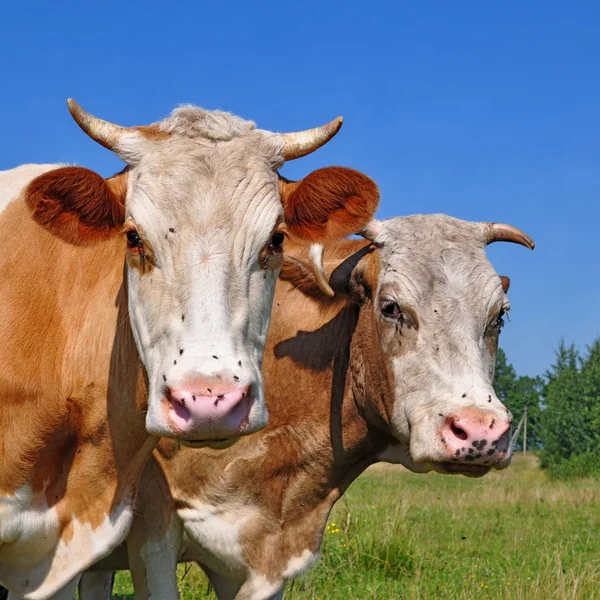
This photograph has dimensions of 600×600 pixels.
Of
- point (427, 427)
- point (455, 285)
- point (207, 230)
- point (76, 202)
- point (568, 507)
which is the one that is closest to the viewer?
point (207, 230)

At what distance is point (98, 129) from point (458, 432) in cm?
251

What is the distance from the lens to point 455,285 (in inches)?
220

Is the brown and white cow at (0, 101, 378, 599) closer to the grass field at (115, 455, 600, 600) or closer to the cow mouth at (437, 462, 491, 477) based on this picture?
the cow mouth at (437, 462, 491, 477)

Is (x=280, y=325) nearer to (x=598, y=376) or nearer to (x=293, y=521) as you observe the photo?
(x=293, y=521)

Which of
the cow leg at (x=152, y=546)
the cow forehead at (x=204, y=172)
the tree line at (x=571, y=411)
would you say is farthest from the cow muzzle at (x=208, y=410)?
the tree line at (x=571, y=411)

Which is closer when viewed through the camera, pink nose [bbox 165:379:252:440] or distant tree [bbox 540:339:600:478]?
pink nose [bbox 165:379:252:440]

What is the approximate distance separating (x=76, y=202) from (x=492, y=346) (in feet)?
9.00

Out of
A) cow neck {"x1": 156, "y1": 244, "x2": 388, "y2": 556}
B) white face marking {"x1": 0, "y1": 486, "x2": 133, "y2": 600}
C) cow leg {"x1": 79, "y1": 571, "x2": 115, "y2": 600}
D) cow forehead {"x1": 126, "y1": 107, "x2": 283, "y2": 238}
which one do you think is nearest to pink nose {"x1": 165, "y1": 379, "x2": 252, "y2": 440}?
cow forehead {"x1": 126, "y1": 107, "x2": 283, "y2": 238}

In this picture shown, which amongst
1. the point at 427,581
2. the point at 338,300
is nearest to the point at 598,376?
the point at 427,581

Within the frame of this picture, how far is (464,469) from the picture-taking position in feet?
16.7

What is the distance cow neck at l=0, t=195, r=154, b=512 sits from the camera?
181 inches

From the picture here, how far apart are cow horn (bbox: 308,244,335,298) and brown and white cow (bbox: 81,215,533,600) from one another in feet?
0.94

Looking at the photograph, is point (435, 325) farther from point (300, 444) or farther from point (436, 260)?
point (300, 444)

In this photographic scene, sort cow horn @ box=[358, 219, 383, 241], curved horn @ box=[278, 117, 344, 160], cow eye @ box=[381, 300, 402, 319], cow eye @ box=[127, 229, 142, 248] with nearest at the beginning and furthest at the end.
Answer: cow eye @ box=[127, 229, 142, 248] < curved horn @ box=[278, 117, 344, 160] < cow eye @ box=[381, 300, 402, 319] < cow horn @ box=[358, 219, 383, 241]
